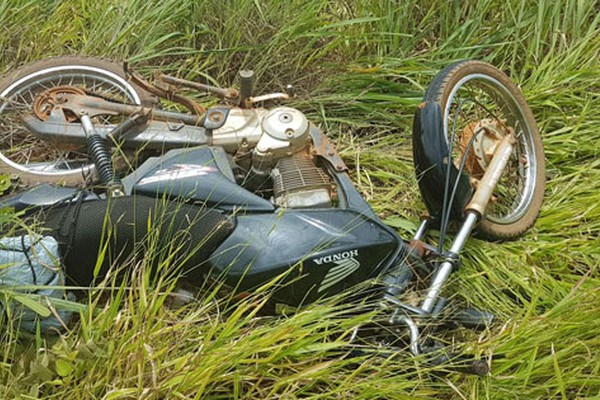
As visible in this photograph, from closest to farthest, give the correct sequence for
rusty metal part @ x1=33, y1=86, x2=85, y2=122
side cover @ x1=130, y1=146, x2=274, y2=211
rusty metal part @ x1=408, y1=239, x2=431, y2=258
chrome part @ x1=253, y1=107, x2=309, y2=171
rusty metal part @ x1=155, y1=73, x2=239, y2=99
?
side cover @ x1=130, y1=146, x2=274, y2=211, rusty metal part @ x1=408, y1=239, x2=431, y2=258, chrome part @ x1=253, y1=107, x2=309, y2=171, rusty metal part @ x1=33, y1=86, x2=85, y2=122, rusty metal part @ x1=155, y1=73, x2=239, y2=99

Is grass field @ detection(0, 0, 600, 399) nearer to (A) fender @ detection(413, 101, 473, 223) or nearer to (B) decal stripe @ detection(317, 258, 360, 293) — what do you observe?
(B) decal stripe @ detection(317, 258, 360, 293)

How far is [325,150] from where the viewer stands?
2834 millimetres

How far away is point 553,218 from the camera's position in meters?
3.10

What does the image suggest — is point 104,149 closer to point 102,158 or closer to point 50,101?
point 102,158

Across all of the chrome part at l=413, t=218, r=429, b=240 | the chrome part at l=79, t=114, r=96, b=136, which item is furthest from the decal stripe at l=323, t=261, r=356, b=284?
the chrome part at l=79, t=114, r=96, b=136

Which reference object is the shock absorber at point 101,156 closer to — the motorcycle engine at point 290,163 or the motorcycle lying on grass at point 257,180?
the motorcycle lying on grass at point 257,180

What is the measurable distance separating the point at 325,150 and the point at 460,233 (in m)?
0.57

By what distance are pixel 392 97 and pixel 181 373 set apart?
1863 millimetres

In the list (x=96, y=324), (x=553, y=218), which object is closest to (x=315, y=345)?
(x=96, y=324)

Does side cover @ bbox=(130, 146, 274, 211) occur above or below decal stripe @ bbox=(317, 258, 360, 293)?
above

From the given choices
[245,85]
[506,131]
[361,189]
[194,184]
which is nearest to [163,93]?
[245,85]

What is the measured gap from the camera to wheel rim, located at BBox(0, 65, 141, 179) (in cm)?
292

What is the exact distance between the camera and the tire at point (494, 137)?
114 inches

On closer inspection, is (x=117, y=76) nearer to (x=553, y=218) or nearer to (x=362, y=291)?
(x=362, y=291)
